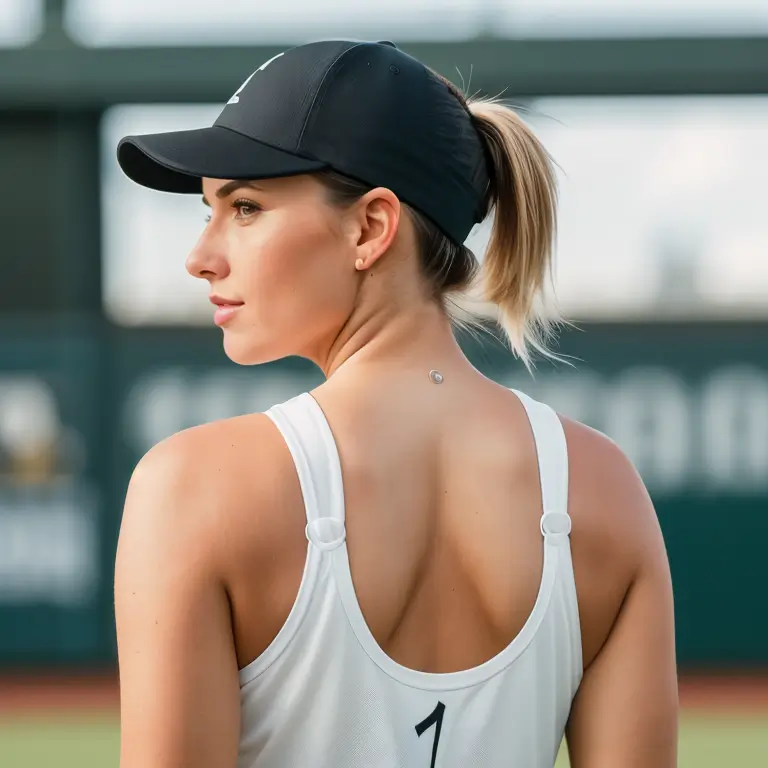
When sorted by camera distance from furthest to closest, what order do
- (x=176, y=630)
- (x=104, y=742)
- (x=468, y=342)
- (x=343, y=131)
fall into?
1. (x=468, y=342)
2. (x=104, y=742)
3. (x=343, y=131)
4. (x=176, y=630)

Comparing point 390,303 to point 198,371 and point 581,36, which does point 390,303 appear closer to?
point 198,371

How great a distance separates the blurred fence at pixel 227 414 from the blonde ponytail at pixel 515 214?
20.2ft

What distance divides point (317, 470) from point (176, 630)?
180 millimetres

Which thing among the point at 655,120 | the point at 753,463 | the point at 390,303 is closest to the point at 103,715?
the point at 753,463

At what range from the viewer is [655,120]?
28.5ft

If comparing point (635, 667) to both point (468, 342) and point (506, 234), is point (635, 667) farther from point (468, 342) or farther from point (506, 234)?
point (468, 342)

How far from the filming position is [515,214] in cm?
140

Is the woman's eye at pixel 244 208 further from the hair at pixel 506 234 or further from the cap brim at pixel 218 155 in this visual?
the hair at pixel 506 234

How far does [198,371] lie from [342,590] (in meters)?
6.85

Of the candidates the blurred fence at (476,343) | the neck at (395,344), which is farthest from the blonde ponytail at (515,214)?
the blurred fence at (476,343)

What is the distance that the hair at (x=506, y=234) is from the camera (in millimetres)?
1333

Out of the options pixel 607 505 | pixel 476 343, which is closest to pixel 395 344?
pixel 607 505

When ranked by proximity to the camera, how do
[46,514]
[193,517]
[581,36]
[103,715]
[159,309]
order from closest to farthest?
[193,517]
[103,715]
[46,514]
[159,309]
[581,36]

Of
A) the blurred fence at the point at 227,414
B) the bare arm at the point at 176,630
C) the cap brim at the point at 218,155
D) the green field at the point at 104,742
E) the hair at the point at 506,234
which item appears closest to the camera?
the bare arm at the point at 176,630
